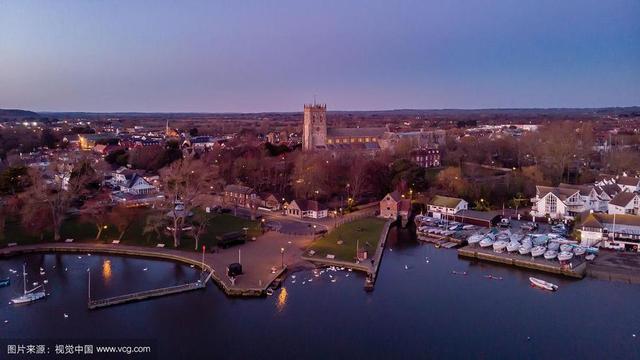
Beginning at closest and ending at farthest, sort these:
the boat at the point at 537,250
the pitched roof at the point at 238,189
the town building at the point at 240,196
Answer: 1. the boat at the point at 537,250
2. the town building at the point at 240,196
3. the pitched roof at the point at 238,189

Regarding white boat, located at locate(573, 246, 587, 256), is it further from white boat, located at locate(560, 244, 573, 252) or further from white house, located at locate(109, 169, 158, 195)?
white house, located at locate(109, 169, 158, 195)

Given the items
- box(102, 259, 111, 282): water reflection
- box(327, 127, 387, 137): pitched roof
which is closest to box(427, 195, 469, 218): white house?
box(102, 259, 111, 282): water reflection

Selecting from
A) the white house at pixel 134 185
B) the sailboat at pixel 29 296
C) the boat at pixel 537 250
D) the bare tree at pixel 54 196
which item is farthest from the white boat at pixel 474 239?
the white house at pixel 134 185

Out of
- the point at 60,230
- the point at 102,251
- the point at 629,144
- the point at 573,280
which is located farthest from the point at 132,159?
the point at 629,144

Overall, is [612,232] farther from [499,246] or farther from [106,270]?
[106,270]

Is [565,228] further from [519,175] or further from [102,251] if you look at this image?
[102,251]

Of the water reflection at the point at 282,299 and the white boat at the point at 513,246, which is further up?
the white boat at the point at 513,246

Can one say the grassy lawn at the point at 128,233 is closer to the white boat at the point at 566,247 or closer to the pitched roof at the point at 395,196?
the pitched roof at the point at 395,196
